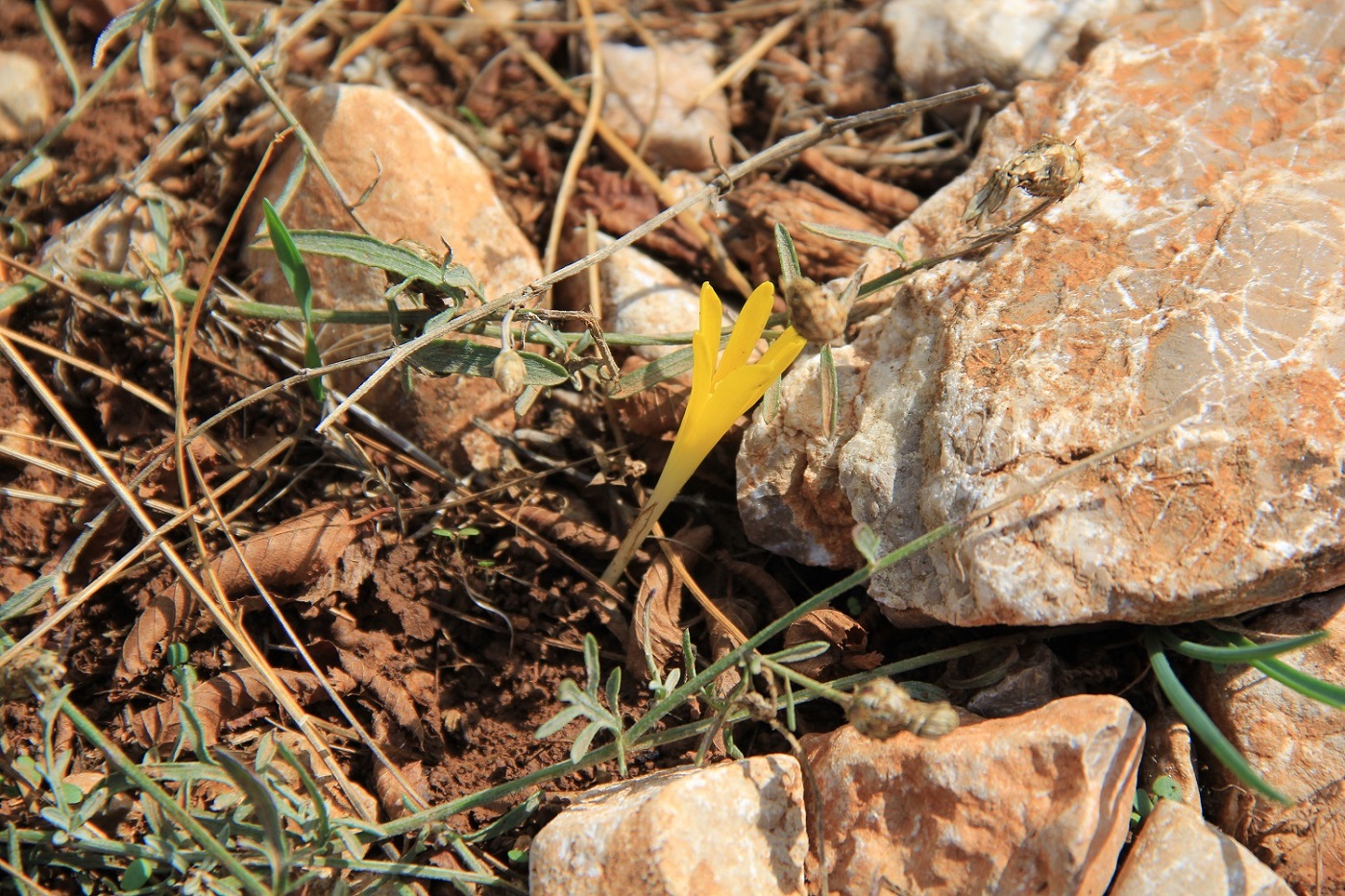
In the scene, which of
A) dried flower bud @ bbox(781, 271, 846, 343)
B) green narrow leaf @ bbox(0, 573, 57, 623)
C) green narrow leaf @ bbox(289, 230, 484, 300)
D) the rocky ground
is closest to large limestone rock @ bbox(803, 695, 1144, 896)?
the rocky ground

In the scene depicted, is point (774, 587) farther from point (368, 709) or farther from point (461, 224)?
point (461, 224)

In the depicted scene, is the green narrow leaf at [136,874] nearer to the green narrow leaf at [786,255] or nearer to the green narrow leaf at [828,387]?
the green narrow leaf at [828,387]

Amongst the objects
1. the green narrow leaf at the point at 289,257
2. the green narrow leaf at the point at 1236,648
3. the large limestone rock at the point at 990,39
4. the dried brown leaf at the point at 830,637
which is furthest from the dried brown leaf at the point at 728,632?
the large limestone rock at the point at 990,39

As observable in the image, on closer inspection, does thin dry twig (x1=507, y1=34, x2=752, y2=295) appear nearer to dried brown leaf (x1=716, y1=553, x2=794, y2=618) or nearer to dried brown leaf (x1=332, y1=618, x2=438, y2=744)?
dried brown leaf (x1=716, y1=553, x2=794, y2=618)

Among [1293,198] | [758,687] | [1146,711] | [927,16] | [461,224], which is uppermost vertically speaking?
[461,224]

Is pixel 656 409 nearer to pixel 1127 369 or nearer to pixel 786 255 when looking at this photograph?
pixel 786 255

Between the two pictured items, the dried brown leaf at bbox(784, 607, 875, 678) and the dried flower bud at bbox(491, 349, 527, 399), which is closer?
the dried flower bud at bbox(491, 349, 527, 399)

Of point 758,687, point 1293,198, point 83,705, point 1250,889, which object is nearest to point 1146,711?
point 1250,889
